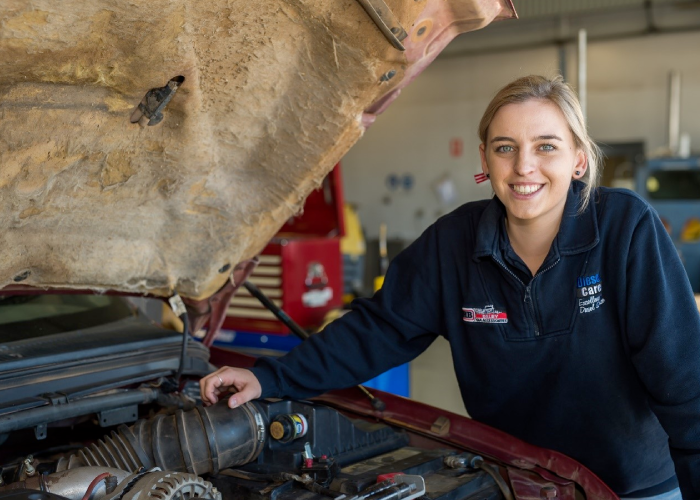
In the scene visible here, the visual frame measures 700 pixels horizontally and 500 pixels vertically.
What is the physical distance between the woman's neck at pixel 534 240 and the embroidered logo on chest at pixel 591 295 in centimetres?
12

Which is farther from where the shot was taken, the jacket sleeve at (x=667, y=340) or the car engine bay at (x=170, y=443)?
the jacket sleeve at (x=667, y=340)

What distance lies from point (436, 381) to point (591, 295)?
88.9 inches

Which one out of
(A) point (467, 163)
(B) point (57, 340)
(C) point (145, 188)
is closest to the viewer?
(C) point (145, 188)

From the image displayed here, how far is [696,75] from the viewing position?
705 cm

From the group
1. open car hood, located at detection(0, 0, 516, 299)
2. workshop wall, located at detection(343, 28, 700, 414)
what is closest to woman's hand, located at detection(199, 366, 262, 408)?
open car hood, located at detection(0, 0, 516, 299)

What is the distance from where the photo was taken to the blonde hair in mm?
1559

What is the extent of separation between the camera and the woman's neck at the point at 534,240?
1605 millimetres

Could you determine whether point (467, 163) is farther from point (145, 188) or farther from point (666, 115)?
point (145, 188)

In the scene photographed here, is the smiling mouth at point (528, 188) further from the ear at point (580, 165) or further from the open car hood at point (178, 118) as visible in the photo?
the open car hood at point (178, 118)

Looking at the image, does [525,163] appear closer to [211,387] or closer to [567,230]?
[567,230]

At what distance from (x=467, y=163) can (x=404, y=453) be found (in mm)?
6945

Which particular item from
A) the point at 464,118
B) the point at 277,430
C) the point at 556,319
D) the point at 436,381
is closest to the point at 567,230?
the point at 556,319

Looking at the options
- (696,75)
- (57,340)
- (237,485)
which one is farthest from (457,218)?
(696,75)

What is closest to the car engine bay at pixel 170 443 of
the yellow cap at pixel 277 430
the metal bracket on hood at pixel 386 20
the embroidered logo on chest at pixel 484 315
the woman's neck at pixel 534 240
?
the yellow cap at pixel 277 430
